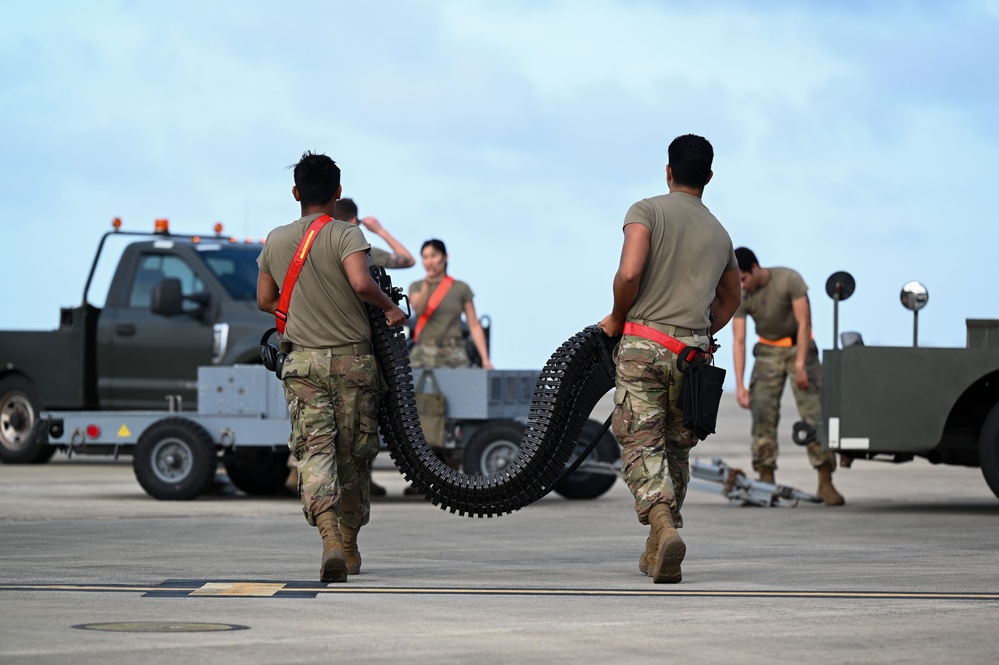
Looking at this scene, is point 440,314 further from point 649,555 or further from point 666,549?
point 666,549

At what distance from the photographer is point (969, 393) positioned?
1338 cm

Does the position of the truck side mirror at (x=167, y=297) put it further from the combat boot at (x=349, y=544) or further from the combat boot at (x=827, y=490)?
the combat boot at (x=349, y=544)

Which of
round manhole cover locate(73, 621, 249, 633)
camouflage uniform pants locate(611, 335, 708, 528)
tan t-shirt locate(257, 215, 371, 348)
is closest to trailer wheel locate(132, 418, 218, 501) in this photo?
tan t-shirt locate(257, 215, 371, 348)

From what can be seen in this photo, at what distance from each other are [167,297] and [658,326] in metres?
10.1

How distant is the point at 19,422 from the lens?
797 inches

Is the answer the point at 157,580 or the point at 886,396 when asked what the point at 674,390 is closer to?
the point at 157,580

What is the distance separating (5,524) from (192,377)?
22.2 feet

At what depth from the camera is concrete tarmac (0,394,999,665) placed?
5.95m

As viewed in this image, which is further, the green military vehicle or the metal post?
the metal post

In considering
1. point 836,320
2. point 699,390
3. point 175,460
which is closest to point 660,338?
point 699,390

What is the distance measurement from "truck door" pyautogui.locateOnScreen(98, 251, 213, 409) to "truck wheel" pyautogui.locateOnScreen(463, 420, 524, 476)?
446cm

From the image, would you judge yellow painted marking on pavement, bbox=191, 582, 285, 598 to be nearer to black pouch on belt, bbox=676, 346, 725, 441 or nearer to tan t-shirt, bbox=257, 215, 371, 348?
tan t-shirt, bbox=257, 215, 371, 348

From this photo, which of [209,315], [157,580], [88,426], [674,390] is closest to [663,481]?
[674,390]

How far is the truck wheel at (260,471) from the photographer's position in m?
15.8
